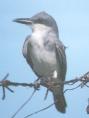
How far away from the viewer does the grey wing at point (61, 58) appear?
364 inches

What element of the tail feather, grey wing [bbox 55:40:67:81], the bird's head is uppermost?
the bird's head

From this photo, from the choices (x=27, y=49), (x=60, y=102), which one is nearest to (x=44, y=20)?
(x=27, y=49)

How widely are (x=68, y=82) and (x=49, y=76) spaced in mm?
3319

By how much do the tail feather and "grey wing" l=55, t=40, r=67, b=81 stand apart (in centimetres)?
72

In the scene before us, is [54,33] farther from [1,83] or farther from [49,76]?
[1,83]

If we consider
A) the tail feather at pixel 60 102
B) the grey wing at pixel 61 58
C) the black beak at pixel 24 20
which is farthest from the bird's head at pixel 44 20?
the tail feather at pixel 60 102

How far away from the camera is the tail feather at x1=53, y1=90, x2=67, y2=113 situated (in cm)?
820

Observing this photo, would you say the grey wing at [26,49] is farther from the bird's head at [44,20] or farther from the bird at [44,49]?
the bird's head at [44,20]

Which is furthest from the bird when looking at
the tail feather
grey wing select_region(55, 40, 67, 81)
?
the tail feather

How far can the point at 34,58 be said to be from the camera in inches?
374

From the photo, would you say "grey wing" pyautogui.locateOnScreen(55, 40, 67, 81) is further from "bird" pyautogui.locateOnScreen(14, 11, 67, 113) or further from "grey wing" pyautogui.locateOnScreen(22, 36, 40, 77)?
"grey wing" pyautogui.locateOnScreen(22, 36, 40, 77)

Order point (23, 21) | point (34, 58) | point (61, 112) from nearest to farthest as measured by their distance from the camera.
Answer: point (61, 112) < point (23, 21) < point (34, 58)

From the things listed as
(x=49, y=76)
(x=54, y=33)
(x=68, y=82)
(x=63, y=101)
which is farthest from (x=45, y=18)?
(x=68, y=82)

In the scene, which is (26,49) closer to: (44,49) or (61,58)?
(44,49)
